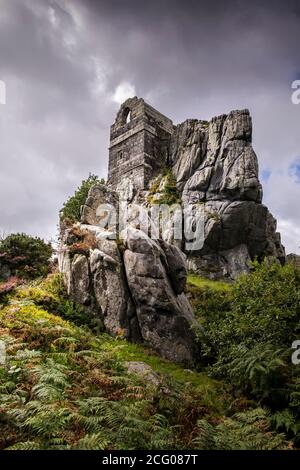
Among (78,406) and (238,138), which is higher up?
(238,138)

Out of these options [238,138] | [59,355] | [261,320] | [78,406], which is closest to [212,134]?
[238,138]

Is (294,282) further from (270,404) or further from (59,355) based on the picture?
(59,355)

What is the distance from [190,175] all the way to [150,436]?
2831 cm

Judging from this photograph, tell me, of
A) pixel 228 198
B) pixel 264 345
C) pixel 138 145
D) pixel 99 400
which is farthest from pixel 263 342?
pixel 138 145

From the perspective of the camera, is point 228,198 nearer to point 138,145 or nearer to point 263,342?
point 138,145

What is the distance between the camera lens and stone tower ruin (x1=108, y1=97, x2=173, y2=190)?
117 ft

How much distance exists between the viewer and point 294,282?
12.9 meters

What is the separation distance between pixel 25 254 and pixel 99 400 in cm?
1505

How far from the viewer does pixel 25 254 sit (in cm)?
2097

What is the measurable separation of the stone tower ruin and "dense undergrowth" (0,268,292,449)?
79.4 feet

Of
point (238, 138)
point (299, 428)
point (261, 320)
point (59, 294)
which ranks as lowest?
point (299, 428)

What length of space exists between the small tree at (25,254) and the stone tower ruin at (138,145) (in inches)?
606

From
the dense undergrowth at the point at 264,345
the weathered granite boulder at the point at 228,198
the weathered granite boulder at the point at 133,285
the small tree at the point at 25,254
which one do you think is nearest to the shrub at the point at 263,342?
the dense undergrowth at the point at 264,345
